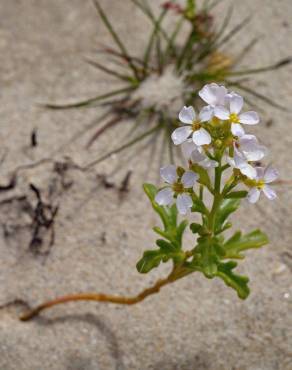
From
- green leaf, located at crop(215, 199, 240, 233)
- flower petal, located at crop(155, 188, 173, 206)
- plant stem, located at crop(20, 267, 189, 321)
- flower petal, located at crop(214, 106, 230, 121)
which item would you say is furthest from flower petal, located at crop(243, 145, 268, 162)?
plant stem, located at crop(20, 267, 189, 321)

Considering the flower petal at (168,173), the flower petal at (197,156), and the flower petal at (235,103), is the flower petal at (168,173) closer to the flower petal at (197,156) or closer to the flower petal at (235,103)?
the flower petal at (197,156)

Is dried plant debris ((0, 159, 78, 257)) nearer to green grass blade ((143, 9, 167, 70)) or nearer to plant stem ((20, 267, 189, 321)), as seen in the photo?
plant stem ((20, 267, 189, 321))

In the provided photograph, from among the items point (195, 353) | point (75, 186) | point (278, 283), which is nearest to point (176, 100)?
point (75, 186)

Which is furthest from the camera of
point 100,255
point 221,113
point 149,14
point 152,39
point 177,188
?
point 149,14

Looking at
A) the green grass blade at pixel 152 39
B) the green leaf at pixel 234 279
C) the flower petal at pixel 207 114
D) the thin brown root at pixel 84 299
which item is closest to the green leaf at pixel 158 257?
the green leaf at pixel 234 279

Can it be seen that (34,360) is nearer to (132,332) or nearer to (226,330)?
(132,332)

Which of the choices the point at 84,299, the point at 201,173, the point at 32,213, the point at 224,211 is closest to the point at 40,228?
the point at 32,213

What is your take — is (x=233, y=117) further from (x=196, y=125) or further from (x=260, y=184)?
(x=260, y=184)
